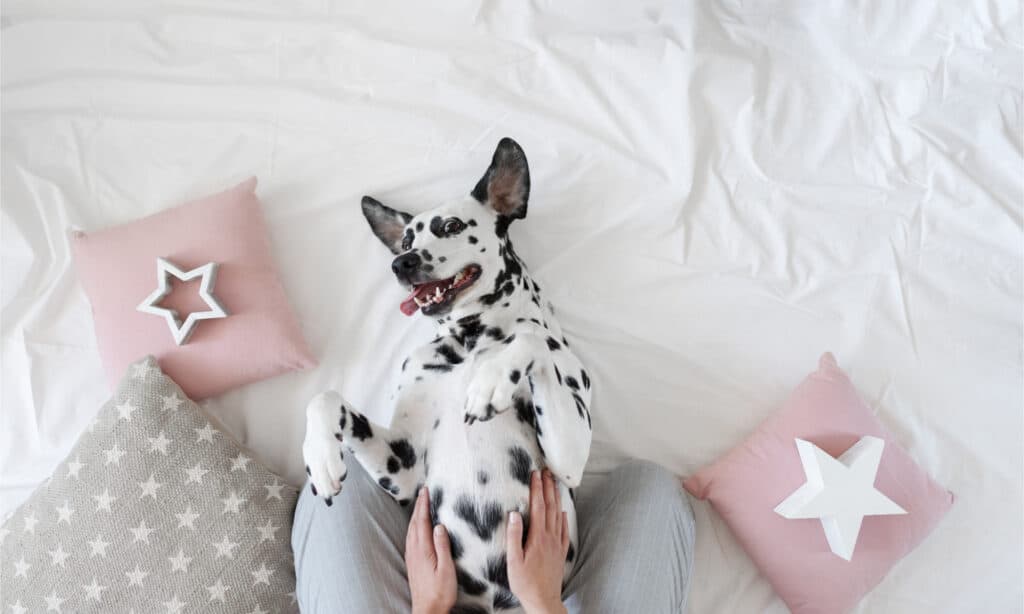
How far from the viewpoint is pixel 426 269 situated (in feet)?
5.55

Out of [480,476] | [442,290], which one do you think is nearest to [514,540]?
[480,476]

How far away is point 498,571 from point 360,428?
0.49m

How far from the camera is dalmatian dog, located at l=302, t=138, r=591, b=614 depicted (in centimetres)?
160

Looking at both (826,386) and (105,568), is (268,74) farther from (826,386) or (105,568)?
(826,386)

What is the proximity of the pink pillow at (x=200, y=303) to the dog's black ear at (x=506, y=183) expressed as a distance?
78 centimetres

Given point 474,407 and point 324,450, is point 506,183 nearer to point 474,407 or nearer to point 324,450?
point 474,407

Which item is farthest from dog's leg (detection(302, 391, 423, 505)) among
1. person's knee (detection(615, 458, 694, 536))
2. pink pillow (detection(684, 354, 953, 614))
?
pink pillow (detection(684, 354, 953, 614))

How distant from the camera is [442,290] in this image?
1.74 meters

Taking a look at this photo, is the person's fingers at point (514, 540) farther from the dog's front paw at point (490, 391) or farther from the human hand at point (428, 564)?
the dog's front paw at point (490, 391)

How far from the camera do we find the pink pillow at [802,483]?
1866 millimetres

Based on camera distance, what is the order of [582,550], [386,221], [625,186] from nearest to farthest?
1. [582,550]
2. [386,221]
3. [625,186]

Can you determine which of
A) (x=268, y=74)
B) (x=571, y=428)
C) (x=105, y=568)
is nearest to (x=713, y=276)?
(x=571, y=428)

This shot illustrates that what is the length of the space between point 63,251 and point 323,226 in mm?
892

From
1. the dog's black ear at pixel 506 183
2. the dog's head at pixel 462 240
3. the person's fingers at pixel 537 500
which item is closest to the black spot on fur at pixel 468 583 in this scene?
the person's fingers at pixel 537 500
